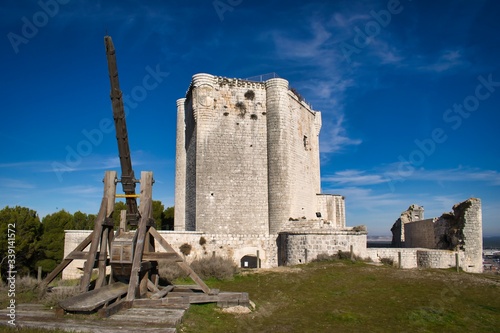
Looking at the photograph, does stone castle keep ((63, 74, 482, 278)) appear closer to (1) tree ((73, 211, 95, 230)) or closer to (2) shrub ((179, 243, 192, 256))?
(2) shrub ((179, 243, 192, 256))

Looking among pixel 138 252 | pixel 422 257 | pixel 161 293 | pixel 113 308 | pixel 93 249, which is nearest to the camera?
pixel 113 308

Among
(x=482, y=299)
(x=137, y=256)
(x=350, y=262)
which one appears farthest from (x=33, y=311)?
(x=350, y=262)

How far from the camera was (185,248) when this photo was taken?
21109 millimetres

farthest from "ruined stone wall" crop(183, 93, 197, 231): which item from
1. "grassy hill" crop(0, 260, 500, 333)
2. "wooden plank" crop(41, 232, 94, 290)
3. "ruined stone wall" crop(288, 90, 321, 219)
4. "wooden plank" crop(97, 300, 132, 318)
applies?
"wooden plank" crop(97, 300, 132, 318)

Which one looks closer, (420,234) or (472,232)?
(472,232)

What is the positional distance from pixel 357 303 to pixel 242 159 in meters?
14.2

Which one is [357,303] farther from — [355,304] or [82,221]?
[82,221]

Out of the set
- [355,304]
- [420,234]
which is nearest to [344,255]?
[355,304]

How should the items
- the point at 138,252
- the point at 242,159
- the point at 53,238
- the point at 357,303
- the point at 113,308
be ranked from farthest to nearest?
the point at 53,238, the point at 242,159, the point at 357,303, the point at 138,252, the point at 113,308

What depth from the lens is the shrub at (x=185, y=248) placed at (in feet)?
69.0

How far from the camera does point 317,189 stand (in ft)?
96.7

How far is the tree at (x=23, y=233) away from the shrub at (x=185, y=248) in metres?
12.5

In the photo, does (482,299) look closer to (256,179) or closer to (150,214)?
(150,214)

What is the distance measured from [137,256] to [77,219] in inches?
1081
